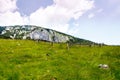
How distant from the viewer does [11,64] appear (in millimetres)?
46781

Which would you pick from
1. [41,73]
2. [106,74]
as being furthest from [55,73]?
[106,74]

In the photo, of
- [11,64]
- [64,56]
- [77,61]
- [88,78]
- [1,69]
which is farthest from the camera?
[64,56]

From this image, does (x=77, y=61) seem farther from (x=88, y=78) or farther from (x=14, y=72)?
(x=14, y=72)

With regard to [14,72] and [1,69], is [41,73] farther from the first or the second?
[1,69]

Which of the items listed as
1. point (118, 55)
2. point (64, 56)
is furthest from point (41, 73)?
point (118, 55)

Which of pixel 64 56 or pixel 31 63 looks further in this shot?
pixel 64 56

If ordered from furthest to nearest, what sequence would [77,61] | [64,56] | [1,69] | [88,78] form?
[64,56], [77,61], [1,69], [88,78]

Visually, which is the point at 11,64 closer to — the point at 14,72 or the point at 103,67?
the point at 14,72

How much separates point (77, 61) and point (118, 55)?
1103 cm

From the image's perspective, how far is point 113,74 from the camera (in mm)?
42531

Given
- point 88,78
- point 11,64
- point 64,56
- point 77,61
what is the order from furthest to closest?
point 64,56, point 77,61, point 11,64, point 88,78

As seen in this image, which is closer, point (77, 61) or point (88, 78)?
point (88, 78)

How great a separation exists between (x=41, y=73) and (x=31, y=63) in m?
6.78

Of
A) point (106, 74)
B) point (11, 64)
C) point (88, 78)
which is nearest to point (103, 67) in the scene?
point (106, 74)
